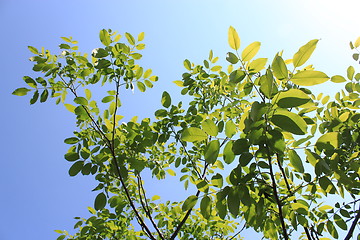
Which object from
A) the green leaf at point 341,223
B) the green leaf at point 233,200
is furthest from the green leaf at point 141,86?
the green leaf at point 341,223

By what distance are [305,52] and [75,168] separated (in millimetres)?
1799

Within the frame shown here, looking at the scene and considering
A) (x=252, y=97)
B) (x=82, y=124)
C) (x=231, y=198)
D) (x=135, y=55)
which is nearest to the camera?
(x=231, y=198)

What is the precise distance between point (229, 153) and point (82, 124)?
2.35 metres

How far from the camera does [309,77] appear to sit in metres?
1.15

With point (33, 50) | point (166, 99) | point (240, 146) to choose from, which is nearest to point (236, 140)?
point (240, 146)

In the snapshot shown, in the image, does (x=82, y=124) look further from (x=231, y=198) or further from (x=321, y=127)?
(x=321, y=127)

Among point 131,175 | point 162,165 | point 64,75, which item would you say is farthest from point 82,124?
point 162,165

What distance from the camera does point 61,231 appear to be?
3295mm

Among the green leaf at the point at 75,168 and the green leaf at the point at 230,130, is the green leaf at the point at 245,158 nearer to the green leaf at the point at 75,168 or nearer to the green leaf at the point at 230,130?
the green leaf at the point at 230,130

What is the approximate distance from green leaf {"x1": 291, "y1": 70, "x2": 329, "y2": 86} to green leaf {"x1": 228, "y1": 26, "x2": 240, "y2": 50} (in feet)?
1.25

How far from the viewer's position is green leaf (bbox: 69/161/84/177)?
78.3 inches

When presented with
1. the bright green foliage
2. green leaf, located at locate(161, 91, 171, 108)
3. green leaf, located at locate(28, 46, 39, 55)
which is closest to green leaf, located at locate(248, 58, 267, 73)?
the bright green foliage

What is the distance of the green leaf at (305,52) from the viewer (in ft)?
3.64

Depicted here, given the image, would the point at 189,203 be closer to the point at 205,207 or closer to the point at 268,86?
the point at 205,207
